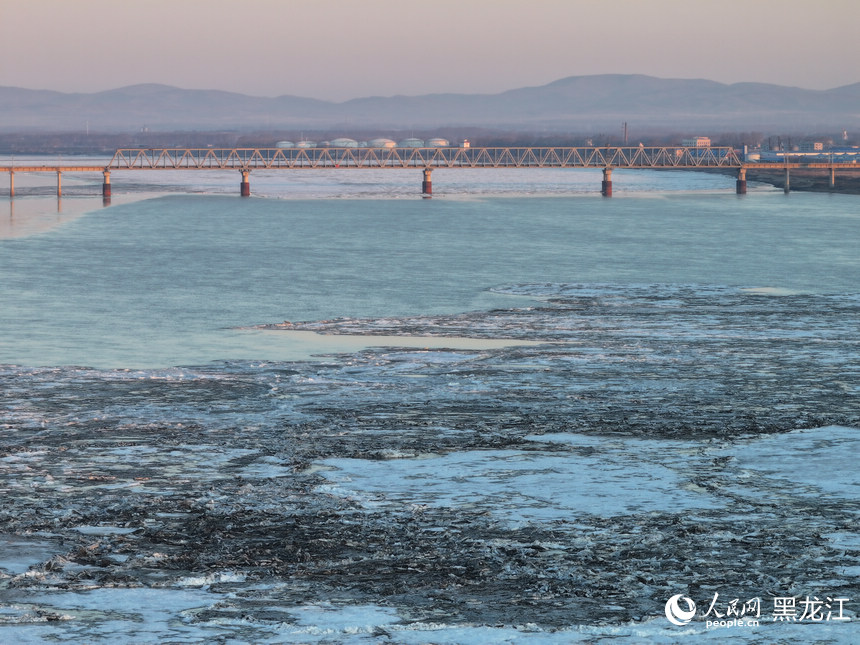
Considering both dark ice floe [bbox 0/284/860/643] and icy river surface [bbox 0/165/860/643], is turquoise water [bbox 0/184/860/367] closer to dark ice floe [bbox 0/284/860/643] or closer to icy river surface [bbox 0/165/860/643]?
icy river surface [bbox 0/165/860/643]

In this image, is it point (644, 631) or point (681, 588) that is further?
point (681, 588)

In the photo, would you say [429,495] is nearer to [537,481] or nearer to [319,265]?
[537,481]

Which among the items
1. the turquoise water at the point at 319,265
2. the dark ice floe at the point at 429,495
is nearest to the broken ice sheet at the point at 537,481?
the dark ice floe at the point at 429,495

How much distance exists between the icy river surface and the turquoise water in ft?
0.90

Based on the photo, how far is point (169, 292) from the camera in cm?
3497

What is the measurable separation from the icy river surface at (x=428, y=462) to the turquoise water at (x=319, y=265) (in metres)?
0.28

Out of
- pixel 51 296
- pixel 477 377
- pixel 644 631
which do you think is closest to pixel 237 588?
pixel 644 631

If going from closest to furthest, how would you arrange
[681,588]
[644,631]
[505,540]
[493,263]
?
1. [644,631]
2. [681,588]
3. [505,540]
4. [493,263]

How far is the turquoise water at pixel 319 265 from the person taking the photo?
1058 inches

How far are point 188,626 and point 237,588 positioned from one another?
37.7 inches

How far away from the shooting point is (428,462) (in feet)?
49.4

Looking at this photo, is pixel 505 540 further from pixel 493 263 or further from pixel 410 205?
pixel 410 205

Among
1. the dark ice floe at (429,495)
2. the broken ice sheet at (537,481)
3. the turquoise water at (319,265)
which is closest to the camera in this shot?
the dark ice floe at (429,495)

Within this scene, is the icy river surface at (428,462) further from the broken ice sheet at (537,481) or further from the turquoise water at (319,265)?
the turquoise water at (319,265)
